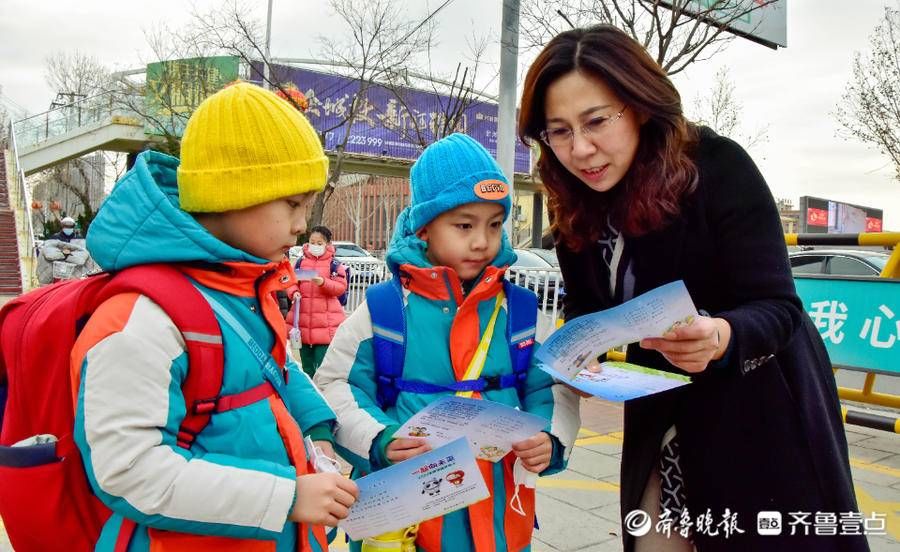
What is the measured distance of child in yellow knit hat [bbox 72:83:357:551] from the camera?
46.3 inches

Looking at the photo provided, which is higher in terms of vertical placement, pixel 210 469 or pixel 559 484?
pixel 210 469

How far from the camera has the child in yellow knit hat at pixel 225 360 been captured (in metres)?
1.18

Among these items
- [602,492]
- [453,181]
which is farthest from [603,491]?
[453,181]

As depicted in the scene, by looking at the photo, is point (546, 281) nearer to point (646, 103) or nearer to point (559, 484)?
point (559, 484)

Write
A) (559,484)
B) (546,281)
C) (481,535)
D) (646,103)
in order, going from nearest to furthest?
(646,103) → (481,535) → (559,484) → (546,281)

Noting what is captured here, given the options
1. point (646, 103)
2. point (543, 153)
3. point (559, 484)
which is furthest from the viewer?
point (559, 484)

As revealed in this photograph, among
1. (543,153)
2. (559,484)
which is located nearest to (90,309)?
(543,153)

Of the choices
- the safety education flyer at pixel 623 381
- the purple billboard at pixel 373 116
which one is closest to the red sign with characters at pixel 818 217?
the purple billboard at pixel 373 116

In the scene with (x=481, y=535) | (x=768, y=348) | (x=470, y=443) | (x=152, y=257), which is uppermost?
(x=152, y=257)

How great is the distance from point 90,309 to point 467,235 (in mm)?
992

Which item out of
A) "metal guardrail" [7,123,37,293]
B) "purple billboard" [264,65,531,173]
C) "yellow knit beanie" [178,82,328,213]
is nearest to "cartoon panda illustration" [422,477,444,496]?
"yellow knit beanie" [178,82,328,213]

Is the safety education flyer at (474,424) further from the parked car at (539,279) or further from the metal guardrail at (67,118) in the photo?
the metal guardrail at (67,118)

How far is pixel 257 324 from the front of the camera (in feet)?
4.74

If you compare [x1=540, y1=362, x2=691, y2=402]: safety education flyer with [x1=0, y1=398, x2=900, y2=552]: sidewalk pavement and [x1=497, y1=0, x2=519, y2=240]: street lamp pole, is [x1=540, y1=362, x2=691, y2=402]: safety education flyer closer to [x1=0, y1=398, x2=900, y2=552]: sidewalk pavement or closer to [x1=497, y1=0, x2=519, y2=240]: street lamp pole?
Result: [x1=0, y1=398, x2=900, y2=552]: sidewalk pavement
